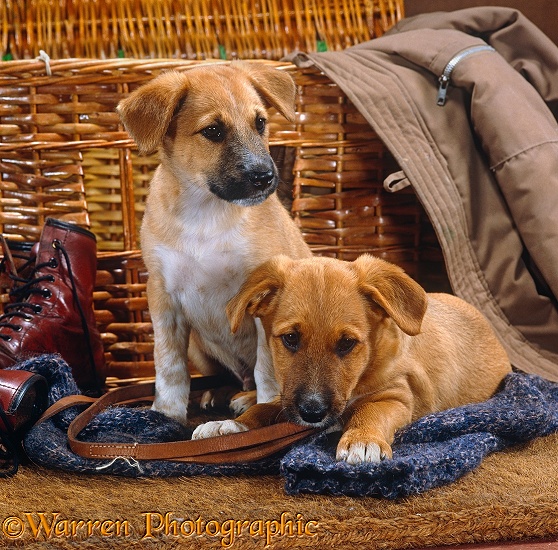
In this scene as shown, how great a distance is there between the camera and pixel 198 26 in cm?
411

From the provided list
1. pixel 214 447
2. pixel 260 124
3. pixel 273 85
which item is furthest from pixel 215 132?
pixel 214 447

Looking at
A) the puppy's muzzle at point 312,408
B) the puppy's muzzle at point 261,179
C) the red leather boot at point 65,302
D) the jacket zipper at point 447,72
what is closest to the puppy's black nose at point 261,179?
the puppy's muzzle at point 261,179

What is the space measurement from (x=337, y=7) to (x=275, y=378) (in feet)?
8.00

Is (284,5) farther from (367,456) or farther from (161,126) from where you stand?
(367,456)

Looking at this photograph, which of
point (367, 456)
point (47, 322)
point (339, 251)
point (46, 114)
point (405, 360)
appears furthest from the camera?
point (339, 251)

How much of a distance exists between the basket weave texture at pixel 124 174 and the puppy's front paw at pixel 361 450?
1.41 m

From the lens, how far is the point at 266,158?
240 centimetres

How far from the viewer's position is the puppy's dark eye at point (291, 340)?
219 cm

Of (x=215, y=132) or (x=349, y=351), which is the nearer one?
(x=349, y=351)

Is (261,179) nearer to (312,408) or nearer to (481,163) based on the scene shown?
(312,408)

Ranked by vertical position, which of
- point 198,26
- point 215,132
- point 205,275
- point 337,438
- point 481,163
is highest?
point 198,26

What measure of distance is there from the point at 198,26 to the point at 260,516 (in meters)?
2.97

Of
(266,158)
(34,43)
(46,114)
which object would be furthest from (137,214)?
(34,43)

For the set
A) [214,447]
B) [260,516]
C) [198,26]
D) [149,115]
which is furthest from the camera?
[198,26]
